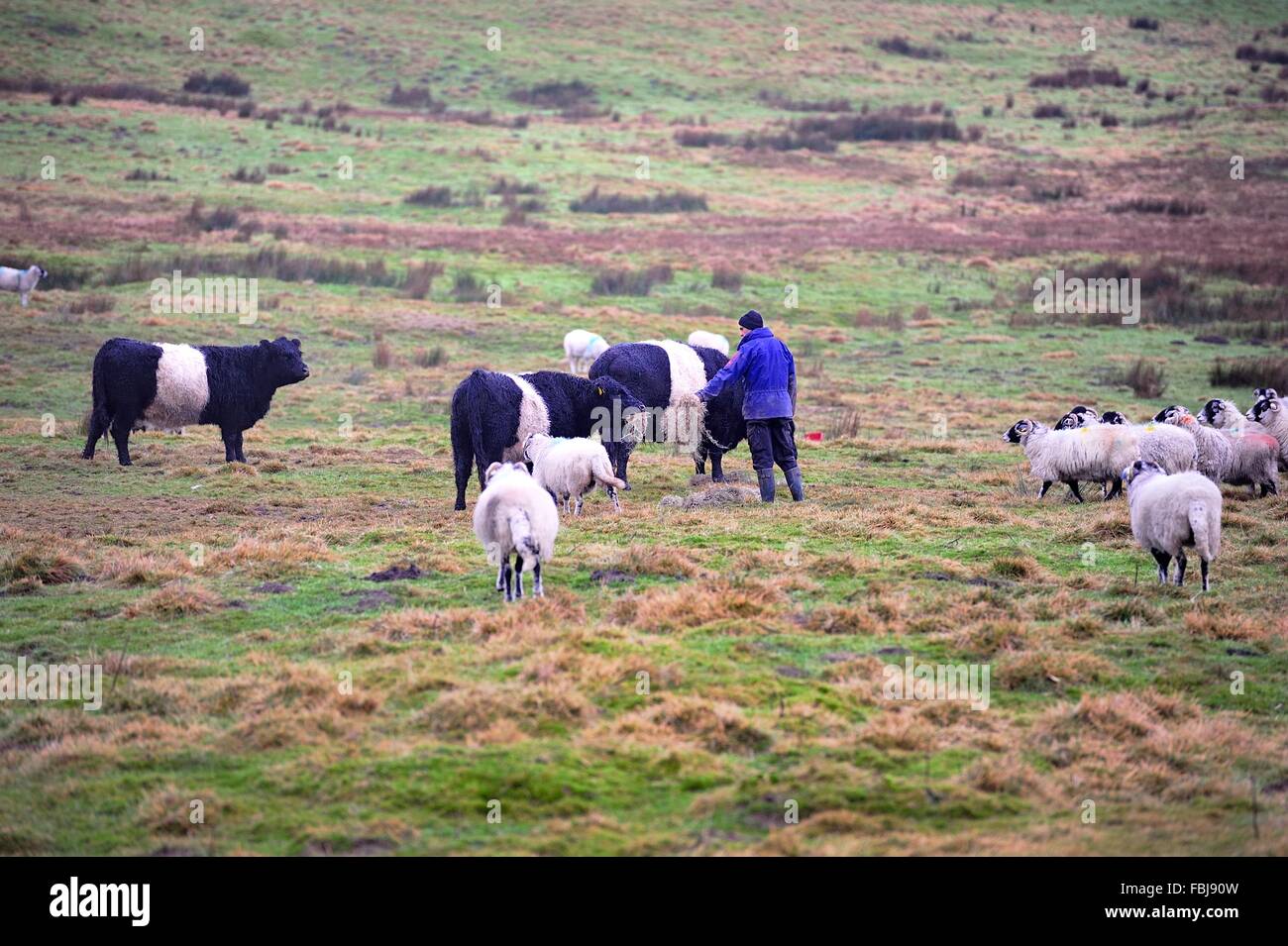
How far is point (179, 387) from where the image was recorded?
54.7 ft

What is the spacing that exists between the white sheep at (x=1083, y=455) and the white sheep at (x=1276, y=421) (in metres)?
1.91

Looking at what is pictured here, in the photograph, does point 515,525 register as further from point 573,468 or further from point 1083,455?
point 1083,455

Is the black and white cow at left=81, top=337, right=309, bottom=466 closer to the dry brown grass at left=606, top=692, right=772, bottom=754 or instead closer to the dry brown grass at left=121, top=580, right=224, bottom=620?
the dry brown grass at left=121, top=580, right=224, bottom=620

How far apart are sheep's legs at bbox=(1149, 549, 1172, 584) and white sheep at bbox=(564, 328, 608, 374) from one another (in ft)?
47.1

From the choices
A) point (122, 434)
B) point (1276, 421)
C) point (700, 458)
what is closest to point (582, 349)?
point (700, 458)

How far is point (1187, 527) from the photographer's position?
31.6 feet

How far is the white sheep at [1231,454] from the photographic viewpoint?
1399 cm

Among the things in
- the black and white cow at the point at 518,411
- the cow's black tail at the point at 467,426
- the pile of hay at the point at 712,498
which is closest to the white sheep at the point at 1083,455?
the pile of hay at the point at 712,498

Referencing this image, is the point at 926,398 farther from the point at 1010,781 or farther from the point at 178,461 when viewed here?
the point at 1010,781

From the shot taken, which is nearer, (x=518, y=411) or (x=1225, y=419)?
(x=518, y=411)

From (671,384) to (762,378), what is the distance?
2.43 m

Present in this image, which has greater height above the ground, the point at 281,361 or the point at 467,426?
the point at 281,361
